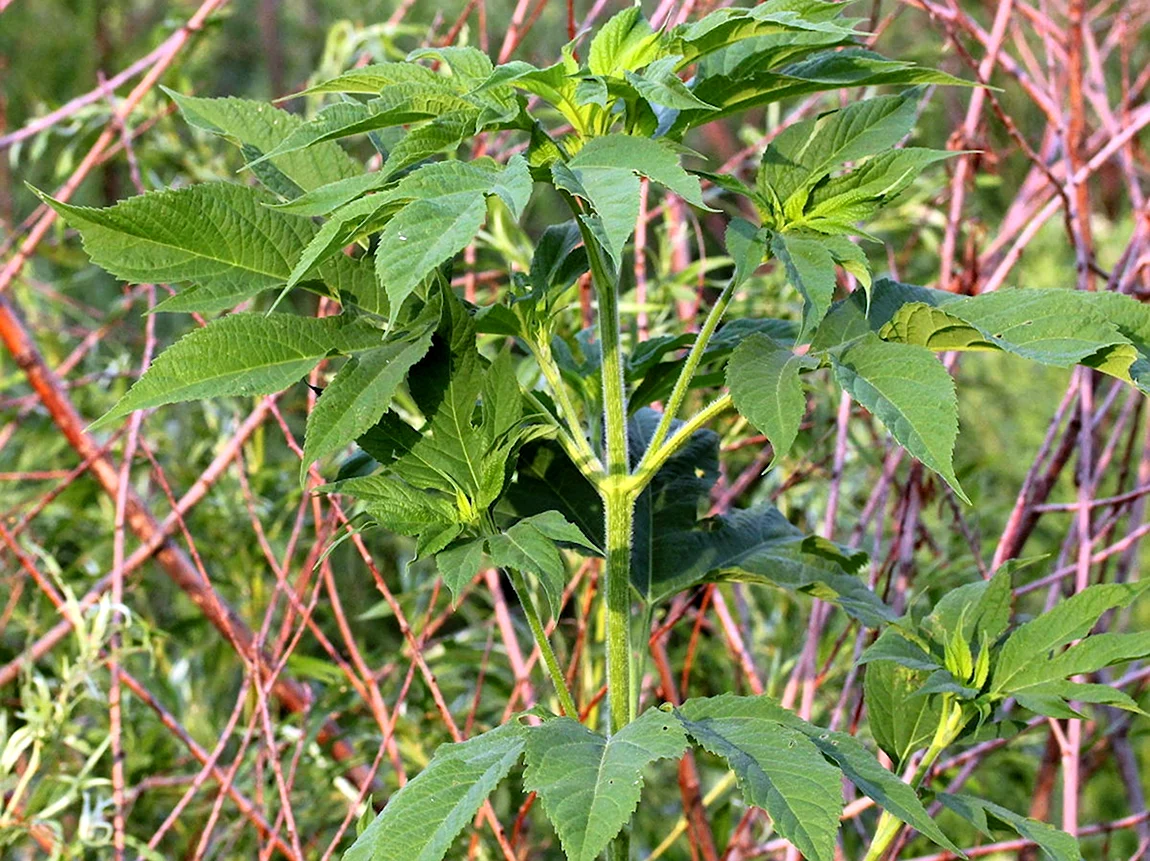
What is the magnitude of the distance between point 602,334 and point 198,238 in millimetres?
204

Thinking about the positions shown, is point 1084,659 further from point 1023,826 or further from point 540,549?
point 540,549

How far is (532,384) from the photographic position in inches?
46.2

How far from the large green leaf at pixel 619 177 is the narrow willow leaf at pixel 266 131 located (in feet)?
0.54

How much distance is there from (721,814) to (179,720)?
62cm

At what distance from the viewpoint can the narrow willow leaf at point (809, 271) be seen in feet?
1.81

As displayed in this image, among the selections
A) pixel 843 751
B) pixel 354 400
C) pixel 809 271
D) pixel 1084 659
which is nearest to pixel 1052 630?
pixel 1084 659

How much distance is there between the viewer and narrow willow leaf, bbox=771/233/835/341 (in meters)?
0.55

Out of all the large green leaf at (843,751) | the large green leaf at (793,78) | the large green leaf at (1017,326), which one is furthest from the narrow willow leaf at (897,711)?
the large green leaf at (793,78)

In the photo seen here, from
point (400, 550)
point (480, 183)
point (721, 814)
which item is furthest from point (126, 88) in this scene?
point (480, 183)

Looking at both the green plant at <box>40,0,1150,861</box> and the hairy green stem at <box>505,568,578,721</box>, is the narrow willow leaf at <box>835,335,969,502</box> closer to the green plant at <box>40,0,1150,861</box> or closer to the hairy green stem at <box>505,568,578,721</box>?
the green plant at <box>40,0,1150,861</box>

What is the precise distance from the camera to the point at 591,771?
21.0 inches

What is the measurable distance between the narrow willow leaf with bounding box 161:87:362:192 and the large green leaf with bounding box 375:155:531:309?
0.15 m

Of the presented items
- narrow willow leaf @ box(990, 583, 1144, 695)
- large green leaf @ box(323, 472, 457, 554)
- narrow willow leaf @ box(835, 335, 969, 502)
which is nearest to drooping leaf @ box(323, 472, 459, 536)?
large green leaf @ box(323, 472, 457, 554)

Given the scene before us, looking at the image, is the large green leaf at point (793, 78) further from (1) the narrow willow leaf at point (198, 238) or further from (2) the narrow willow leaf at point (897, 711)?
(2) the narrow willow leaf at point (897, 711)
